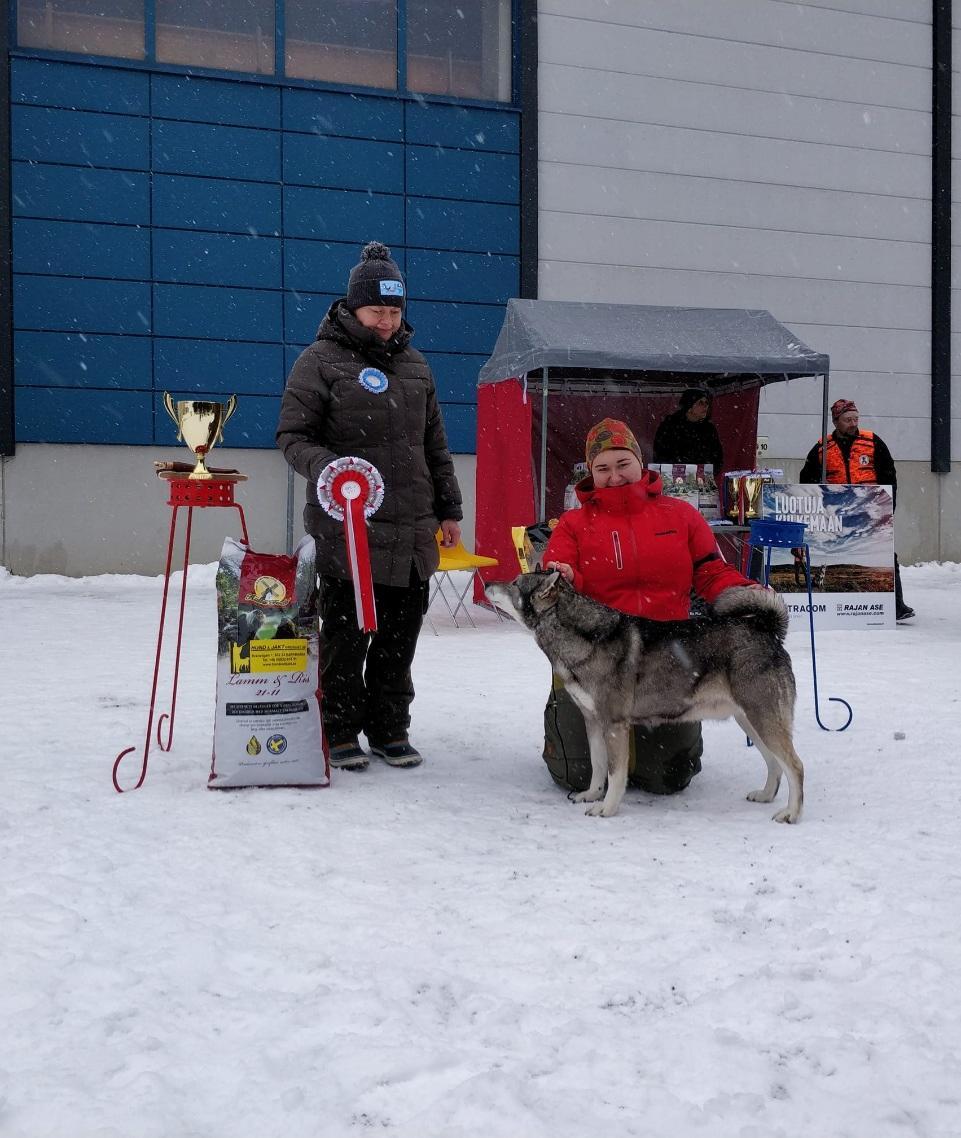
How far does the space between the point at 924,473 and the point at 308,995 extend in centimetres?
1251

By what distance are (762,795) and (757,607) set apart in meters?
0.65

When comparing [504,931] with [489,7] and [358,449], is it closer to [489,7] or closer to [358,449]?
[358,449]

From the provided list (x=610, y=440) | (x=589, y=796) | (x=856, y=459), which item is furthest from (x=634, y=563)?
(x=856, y=459)

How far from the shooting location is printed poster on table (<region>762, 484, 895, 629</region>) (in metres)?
7.05

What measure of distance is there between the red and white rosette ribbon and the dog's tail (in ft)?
3.66

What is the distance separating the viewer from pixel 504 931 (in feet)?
7.67

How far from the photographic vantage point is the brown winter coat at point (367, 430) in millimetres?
3561

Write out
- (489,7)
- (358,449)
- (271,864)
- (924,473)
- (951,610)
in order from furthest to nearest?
(924,473) < (489,7) < (951,610) < (358,449) < (271,864)

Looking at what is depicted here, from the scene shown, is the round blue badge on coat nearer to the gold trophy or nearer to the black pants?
the gold trophy

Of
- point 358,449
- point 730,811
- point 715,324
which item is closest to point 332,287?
point 715,324

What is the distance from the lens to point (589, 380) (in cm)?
860

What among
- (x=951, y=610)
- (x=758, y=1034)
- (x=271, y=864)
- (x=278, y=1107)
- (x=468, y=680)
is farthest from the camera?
(x=951, y=610)

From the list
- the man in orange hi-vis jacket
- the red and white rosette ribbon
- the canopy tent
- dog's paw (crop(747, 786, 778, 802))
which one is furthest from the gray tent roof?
dog's paw (crop(747, 786, 778, 802))

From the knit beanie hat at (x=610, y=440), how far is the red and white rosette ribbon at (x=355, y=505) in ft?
2.47
